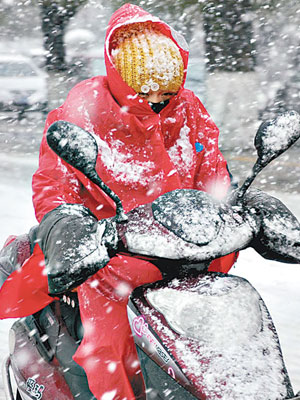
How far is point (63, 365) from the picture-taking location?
1.75 m

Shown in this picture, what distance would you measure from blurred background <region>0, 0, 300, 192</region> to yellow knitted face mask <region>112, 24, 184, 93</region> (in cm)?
778

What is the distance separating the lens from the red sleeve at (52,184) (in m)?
1.47

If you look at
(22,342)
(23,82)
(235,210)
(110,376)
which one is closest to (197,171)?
(235,210)

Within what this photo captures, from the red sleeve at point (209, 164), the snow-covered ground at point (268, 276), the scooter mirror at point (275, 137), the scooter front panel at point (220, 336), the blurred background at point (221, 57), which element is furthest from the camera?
the blurred background at point (221, 57)

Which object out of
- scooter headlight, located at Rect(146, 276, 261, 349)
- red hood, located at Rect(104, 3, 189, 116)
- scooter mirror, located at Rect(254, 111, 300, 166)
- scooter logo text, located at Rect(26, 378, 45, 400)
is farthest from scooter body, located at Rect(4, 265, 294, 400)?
scooter logo text, located at Rect(26, 378, 45, 400)

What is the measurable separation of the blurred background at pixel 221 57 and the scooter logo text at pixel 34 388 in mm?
7726

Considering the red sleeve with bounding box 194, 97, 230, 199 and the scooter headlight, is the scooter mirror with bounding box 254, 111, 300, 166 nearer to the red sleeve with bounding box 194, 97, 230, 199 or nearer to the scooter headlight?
the scooter headlight

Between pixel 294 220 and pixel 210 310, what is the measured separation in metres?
0.31

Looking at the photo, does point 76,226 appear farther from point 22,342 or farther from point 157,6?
point 157,6

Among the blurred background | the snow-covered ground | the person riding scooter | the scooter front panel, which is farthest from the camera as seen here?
the blurred background

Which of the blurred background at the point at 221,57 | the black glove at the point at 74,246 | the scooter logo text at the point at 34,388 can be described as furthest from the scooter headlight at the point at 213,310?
the blurred background at the point at 221,57

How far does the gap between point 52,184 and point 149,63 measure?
0.40 m

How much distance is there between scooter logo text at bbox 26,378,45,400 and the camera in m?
1.76

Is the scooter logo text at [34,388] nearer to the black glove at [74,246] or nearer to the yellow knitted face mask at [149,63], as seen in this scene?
the black glove at [74,246]
